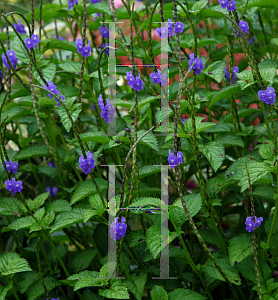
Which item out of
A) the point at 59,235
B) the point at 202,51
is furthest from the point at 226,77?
the point at 202,51

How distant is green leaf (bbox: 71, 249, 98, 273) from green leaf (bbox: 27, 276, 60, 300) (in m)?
0.08

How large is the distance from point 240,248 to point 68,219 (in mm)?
517

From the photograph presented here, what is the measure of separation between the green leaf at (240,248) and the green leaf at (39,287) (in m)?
0.58

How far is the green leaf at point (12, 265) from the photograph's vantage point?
3.49 feet

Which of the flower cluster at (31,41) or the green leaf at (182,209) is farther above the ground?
the flower cluster at (31,41)

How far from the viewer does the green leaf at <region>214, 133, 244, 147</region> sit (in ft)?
3.92

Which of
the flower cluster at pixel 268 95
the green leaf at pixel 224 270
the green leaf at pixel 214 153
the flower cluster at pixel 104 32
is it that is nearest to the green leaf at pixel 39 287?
the green leaf at pixel 224 270

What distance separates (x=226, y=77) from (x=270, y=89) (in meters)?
0.39

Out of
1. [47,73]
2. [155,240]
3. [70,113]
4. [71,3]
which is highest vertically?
[71,3]

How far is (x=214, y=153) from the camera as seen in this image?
114 cm

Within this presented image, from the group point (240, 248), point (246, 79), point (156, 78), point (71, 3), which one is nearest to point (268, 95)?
point (246, 79)

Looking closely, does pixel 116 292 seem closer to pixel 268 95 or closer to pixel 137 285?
pixel 137 285

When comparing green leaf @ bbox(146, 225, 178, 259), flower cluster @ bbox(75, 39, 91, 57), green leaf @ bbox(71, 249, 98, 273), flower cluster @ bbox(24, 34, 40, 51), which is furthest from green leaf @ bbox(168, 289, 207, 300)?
flower cluster @ bbox(24, 34, 40, 51)

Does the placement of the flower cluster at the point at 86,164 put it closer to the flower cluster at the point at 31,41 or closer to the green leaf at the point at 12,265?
the green leaf at the point at 12,265
